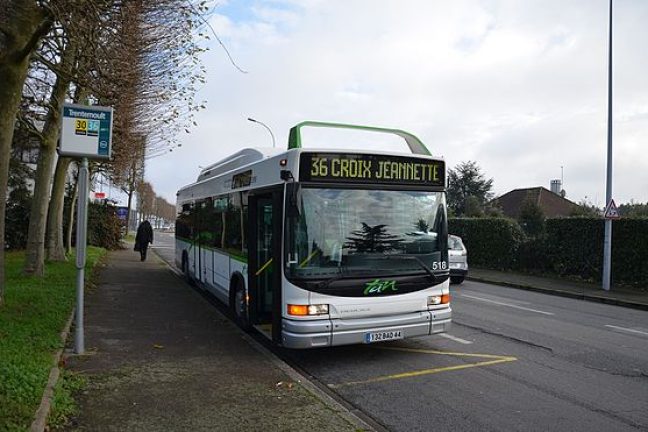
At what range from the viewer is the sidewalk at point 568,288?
590 inches

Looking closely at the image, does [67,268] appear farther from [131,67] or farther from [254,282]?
[254,282]

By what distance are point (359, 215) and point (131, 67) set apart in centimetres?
674

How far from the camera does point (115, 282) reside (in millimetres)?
14969

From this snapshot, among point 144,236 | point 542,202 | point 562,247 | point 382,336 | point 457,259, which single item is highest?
point 542,202

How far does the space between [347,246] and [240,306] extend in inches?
109

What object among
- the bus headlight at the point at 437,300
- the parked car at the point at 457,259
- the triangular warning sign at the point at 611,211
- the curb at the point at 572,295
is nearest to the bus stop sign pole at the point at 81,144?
the bus headlight at the point at 437,300

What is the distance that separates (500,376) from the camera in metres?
6.60

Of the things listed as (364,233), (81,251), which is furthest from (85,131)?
(364,233)

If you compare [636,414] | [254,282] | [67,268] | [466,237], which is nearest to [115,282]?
[67,268]

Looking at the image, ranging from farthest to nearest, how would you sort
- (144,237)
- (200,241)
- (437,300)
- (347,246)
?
(144,237), (200,241), (437,300), (347,246)

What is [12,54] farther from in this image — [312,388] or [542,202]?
[542,202]

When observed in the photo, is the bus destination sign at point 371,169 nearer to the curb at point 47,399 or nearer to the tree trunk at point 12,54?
the curb at point 47,399

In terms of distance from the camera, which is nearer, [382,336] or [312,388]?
[312,388]

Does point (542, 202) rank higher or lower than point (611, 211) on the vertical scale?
higher
